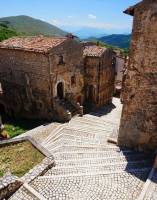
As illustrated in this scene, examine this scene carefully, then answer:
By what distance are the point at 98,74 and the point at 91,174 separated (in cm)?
1478

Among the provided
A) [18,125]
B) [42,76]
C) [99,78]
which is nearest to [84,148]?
[42,76]

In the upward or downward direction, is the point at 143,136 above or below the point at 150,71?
below

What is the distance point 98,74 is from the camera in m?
25.2

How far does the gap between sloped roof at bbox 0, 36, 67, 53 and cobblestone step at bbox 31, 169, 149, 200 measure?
39.0 ft

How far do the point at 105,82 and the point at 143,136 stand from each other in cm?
1250

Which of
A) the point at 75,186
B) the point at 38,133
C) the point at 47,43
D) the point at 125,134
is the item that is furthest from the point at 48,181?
the point at 47,43

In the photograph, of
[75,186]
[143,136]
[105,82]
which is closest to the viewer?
[75,186]

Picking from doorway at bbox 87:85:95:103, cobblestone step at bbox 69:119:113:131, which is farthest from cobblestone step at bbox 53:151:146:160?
doorway at bbox 87:85:95:103

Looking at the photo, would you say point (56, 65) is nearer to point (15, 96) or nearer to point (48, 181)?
point (15, 96)

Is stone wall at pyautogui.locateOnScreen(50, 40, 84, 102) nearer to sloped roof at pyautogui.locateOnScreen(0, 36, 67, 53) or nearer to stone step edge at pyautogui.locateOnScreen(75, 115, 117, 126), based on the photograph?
sloped roof at pyautogui.locateOnScreen(0, 36, 67, 53)

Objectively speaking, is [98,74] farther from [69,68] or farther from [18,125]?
[18,125]

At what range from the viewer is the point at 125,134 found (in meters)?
15.8

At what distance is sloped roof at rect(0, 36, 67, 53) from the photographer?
67.6 feet

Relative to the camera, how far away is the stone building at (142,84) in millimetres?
12672
